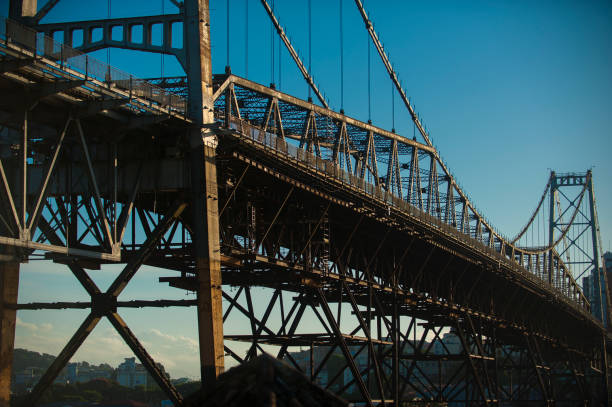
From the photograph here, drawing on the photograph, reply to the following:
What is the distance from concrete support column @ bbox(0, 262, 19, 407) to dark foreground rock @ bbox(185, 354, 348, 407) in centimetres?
2217

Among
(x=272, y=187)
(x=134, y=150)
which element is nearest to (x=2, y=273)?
(x=134, y=150)

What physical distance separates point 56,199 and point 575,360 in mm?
107042

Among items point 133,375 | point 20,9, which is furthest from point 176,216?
point 133,375

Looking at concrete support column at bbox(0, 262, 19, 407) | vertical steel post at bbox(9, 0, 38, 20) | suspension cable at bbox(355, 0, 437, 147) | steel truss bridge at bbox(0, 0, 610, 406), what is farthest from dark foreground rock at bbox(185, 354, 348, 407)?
suspension cable at bbox(355, 0, 437, 147)

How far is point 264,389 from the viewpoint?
11461mm

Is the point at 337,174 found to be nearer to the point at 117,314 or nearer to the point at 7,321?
the point at 117,314

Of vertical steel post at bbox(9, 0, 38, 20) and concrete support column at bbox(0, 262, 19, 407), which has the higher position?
vertical steel post at bbox(9, 0, 38, 20)

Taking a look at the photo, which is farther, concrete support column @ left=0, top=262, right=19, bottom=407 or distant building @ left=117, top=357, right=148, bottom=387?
distant building @ left=117, top=357, right=148, bottom=387

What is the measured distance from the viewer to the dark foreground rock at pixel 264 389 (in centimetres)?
1151

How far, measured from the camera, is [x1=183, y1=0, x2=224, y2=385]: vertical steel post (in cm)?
3136

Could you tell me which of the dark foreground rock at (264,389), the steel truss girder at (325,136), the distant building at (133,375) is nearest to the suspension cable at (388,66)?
the steel truss girder at (325,136)

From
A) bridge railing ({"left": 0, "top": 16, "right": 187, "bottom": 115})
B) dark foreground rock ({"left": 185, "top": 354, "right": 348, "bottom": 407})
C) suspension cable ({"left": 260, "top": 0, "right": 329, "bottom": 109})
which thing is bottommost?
dark foreground rock ({"left": 185, "top": 354, "right": 348, "bottom": 407})

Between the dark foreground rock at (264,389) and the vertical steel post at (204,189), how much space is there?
19.3 m

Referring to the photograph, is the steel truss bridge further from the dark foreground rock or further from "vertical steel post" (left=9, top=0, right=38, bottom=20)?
the dark foreground rock
